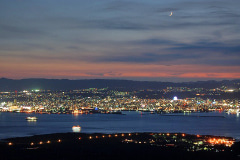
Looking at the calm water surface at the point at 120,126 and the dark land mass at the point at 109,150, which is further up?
the dark land mass at the point at 109,150

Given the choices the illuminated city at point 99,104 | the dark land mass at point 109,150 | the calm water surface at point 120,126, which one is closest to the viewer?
the dark land mass at point 109,150

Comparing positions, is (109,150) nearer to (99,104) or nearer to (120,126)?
(120,126)

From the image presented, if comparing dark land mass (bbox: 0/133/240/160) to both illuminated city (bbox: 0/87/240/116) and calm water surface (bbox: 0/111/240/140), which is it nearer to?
calm water surface (bbox: 0/111/240/140)

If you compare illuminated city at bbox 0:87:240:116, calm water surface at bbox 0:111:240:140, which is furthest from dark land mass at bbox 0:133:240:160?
illuminated city at bbox 0:87:240:116

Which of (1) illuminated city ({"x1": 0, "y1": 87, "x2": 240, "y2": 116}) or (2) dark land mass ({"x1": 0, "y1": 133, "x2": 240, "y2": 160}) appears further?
(1) illuminated city ({"x1": 0, "y1": 87, "x2": 240, "y2": 116})

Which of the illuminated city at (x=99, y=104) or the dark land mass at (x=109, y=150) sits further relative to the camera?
the illuminated city at (x=99, y=104)

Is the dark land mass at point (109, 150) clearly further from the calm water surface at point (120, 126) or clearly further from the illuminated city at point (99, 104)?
the illuminated city at point (99, 104)

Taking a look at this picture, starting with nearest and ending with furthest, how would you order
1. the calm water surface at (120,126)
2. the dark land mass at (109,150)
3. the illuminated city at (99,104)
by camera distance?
the dark land mass at (109,150)
the calm water surface at (120,126)
the illuminated city at (99,104)

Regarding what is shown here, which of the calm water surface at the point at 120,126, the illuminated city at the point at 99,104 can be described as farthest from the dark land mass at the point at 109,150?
the illuminated city at the point at 99,104

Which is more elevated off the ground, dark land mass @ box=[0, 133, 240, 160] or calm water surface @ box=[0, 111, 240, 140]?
dark land mass @ box=[0, 133, 240, 160]
